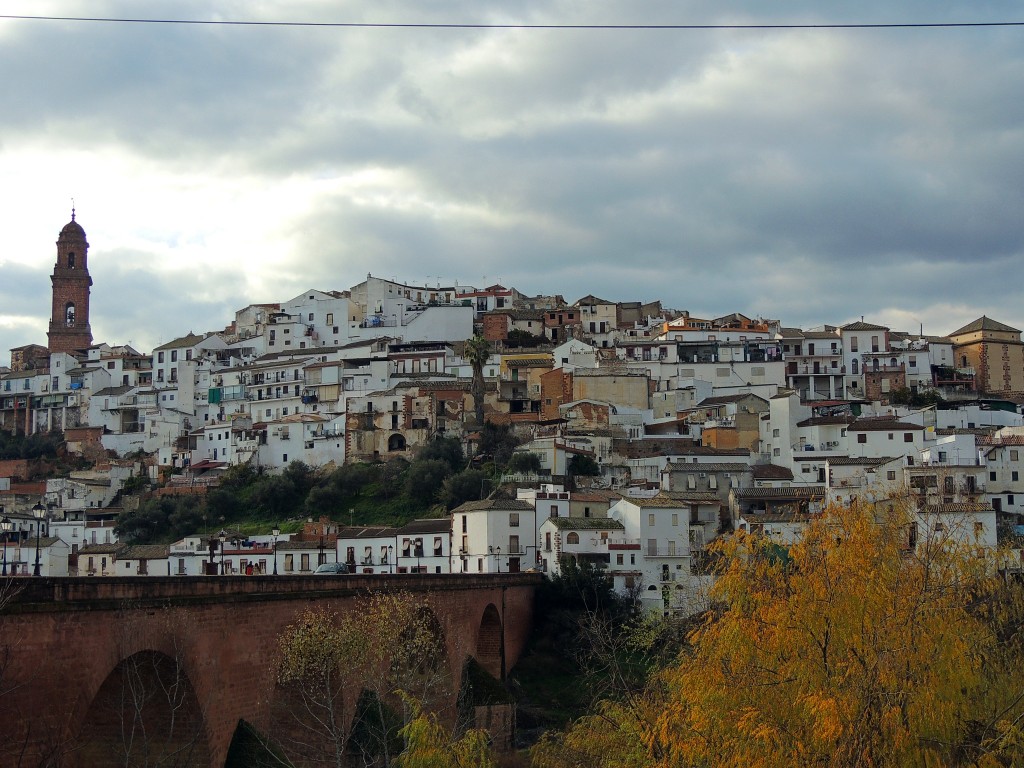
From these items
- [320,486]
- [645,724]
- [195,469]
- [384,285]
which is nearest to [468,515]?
[320,486]

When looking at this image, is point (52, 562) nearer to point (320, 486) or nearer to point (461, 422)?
point (320, 486)

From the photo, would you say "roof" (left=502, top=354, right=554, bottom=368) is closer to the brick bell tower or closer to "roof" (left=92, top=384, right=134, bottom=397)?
"roof" (left=92, top=384, right=134, bottom=397)

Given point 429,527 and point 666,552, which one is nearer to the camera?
point 666,552

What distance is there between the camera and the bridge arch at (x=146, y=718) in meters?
21.2

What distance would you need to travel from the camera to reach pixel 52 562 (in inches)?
2682

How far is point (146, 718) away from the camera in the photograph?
75.0ft

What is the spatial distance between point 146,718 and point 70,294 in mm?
97468

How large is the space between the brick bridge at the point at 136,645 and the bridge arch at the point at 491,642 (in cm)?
1315

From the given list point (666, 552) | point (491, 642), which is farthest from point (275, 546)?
point (666, 552)

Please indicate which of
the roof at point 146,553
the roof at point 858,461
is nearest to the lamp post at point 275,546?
the roof at point 146,553

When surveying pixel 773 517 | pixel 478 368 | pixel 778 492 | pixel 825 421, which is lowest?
pixel 773 517

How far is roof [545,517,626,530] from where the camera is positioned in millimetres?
56062

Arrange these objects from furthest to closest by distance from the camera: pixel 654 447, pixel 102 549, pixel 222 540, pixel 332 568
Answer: pixel 654 447, pixel 102 549, pixel 222 540, pixel 332 568

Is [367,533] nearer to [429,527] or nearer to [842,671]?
[429,527]
